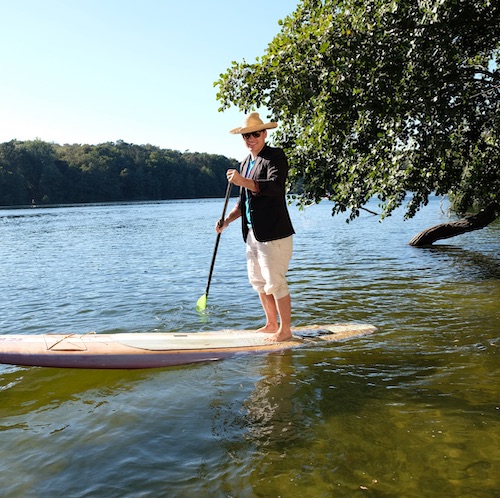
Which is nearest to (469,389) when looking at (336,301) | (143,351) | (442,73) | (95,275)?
(143,351)

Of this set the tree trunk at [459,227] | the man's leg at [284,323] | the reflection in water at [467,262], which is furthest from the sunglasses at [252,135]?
the tree trunk at [459,227]

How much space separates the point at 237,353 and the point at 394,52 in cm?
639

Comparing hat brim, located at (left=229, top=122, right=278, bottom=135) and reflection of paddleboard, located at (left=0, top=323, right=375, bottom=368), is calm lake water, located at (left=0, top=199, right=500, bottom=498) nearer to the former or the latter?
reflection of paddleboard, located at (left=0, top=323, right=375, bottom=368)

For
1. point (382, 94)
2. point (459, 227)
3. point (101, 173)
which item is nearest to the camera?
point (382, 94)

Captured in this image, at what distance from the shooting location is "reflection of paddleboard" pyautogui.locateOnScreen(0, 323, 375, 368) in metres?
5.02

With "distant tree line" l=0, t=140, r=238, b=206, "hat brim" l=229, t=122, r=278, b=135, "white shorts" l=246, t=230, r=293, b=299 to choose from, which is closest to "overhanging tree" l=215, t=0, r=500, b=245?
"hat brim" l=229, t=122, r=278, b=135

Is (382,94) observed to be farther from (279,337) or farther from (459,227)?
(459,227)

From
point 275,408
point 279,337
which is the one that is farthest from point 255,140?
point 275,408

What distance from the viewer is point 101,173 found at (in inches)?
4473

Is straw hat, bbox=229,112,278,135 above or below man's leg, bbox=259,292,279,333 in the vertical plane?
above

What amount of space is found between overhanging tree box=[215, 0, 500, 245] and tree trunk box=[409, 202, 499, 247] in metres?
2.67

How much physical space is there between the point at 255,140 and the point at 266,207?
2.39 ft

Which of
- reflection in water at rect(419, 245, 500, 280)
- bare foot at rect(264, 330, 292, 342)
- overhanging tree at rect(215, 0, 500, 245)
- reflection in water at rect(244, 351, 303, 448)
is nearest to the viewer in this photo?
reflection in water at rect(244, 351, 303, 448)

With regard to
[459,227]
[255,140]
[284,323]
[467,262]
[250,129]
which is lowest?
[467,262]
